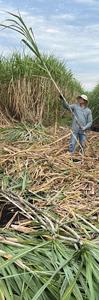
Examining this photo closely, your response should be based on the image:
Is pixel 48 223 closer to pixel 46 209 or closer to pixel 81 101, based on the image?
pixel 46 209

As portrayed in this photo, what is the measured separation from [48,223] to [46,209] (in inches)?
12.6

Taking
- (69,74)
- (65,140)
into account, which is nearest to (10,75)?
(69,74)

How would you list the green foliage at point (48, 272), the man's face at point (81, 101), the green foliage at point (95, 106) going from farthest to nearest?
the green foliage at point (95, 106), the man's face at point (81, 101), the green foliage at point (48, 272)

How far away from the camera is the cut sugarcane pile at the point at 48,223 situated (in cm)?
253

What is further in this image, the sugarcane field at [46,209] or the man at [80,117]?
the man at [80,117]

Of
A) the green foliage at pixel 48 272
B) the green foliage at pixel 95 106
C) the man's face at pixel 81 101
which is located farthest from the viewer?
the green foliage at pixel 95 106

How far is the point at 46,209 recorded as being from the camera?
11.6ft

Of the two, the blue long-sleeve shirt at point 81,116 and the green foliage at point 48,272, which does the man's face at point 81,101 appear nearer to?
the blue long-sleeve shirt at point 81,116

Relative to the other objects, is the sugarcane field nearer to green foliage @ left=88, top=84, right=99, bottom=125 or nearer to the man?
the man

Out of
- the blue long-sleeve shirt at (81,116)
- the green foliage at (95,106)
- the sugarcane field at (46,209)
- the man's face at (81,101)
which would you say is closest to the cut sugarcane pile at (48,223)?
the sugarcane field at (46,209)

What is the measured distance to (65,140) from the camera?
616cm

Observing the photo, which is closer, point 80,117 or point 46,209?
point 46,209

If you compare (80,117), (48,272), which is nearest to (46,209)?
(48,272)

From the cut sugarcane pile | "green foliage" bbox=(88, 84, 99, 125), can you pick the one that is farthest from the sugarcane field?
"green foliage" bbox=(88, 84, 99, 125)
